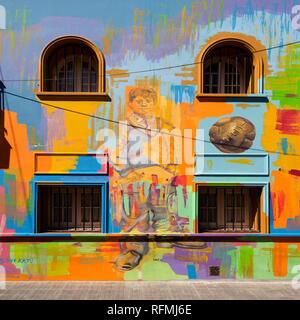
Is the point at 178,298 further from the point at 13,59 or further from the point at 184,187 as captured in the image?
the point at 13,59

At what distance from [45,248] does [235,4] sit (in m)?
8.41

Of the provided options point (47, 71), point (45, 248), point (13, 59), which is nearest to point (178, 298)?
point (45, 248)

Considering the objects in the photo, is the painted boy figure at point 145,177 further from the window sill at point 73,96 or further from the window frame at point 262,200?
the window sill at point 73,96

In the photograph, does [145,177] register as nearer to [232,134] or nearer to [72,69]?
[232,134]

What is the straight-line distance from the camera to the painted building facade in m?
7.33

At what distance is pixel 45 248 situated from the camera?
7.31m

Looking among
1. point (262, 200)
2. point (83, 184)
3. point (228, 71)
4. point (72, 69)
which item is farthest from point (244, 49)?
point (83, 184)

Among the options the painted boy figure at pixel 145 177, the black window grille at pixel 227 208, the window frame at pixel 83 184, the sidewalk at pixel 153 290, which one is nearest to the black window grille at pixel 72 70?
the painted boy figure at pixel 145 177

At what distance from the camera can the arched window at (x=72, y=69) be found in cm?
765

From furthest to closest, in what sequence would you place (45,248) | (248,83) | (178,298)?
(248,83), (45,248), (178,298)

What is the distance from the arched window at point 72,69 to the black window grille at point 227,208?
441 cm

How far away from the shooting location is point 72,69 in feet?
25.6

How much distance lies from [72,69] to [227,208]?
5.97 m

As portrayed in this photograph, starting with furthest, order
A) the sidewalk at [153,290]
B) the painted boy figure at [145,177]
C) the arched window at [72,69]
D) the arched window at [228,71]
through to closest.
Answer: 1. the arched window at [228,71]
2. the arched window at [72,69]
3. the painted boy figure at [145,177]
4. the sidewalk at [153,290]
